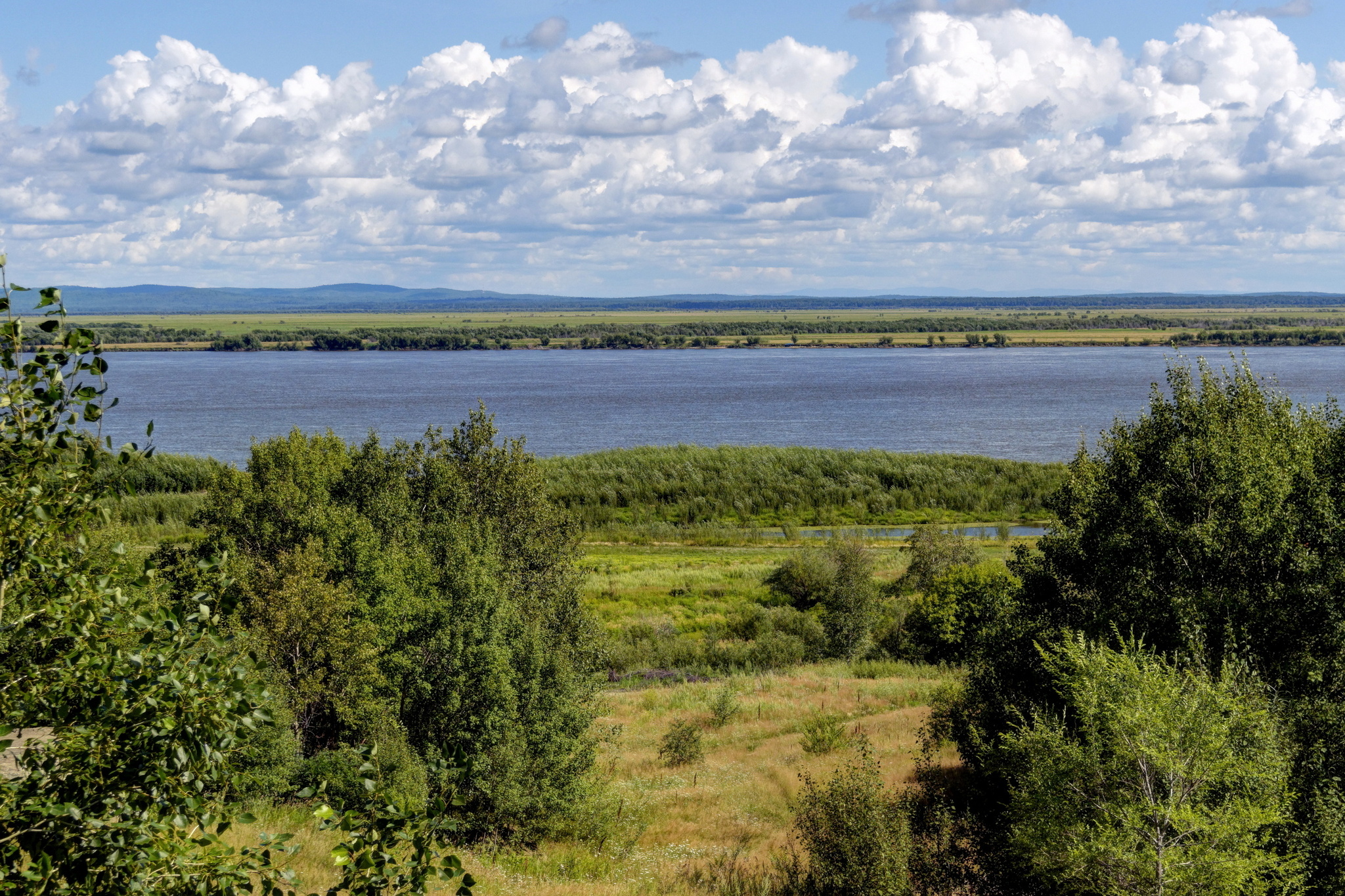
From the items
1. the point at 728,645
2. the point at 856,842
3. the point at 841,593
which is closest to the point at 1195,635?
the point at 856,842

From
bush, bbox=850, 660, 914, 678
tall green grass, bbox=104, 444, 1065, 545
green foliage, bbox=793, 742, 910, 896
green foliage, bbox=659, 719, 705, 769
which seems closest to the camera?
green foliage, bbox=793, 742, 910, 896

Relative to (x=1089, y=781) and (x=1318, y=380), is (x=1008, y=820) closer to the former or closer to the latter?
(x=1089, y=781)

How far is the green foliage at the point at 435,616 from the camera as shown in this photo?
19984mm

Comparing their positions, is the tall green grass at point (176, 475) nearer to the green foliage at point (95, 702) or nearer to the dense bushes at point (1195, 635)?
the dense bushes at point (1195, 635)

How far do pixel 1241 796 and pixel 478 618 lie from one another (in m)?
14.1

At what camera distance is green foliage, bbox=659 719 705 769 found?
26.4m

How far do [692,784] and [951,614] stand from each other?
16.5m

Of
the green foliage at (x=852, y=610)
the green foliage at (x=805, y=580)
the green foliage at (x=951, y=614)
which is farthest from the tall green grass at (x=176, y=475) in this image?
the green foliage at (x=951, y=614)

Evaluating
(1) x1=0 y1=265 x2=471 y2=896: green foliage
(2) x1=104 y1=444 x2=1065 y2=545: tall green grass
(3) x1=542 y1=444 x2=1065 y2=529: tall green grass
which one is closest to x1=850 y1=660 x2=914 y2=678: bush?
(2) x1=104 y1=444 x2=1065 y2=545: tall green grass

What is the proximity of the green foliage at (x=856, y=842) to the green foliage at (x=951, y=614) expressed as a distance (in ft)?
60.0

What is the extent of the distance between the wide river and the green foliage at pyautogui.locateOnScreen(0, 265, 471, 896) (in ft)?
230

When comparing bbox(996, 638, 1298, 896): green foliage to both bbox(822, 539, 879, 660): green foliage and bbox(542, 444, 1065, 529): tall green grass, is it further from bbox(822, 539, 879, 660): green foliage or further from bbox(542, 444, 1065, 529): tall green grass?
bbox(542, 444, 1065, 529): tall green grass

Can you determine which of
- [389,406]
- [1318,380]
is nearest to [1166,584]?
[389,406]

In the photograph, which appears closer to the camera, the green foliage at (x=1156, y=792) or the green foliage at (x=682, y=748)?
the green foliage at (x=1156, y=792)
